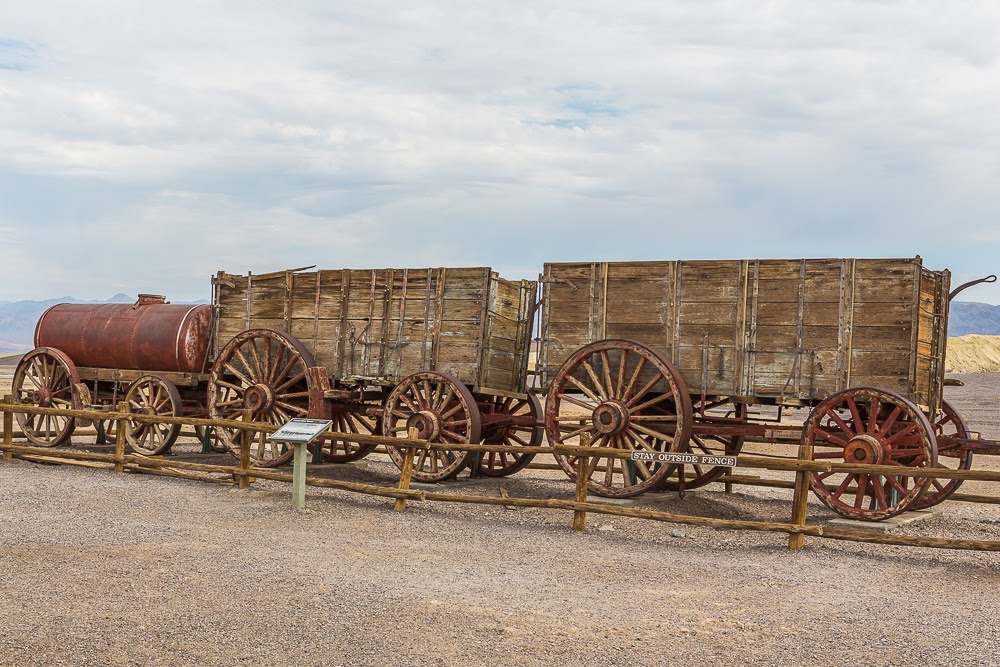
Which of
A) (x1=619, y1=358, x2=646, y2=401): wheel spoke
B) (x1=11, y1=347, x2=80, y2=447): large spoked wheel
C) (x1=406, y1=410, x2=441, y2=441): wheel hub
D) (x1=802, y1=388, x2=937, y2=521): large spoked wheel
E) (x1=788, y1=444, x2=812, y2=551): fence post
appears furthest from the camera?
(x1=11, y1=347, x2=80, y2=447): large spoked wheel

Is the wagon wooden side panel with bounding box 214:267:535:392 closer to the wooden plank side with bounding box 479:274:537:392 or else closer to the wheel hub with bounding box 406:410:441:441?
the wooden plank side with bounding box 479:274:537:392

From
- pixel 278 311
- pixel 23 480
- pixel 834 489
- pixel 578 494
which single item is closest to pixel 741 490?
pixel 834 489

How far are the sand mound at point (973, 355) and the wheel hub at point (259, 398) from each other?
58.7 meters

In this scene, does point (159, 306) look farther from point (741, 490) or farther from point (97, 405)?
point (741, 490)

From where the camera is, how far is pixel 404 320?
48.6ft

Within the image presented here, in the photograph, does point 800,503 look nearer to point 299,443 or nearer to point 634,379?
point 634,379

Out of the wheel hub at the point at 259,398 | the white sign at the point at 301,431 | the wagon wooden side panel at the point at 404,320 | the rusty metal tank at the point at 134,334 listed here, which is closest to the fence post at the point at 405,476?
the white sign at the point at 301,431

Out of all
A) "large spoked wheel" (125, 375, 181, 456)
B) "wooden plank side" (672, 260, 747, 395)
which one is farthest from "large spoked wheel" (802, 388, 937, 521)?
"large spoked wheel" (125, 375, 181, 456)

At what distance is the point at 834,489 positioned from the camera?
12.3 metres

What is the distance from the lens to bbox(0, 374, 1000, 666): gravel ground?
6.48m

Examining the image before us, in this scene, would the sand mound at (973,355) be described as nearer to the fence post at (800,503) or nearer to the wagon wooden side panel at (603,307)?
the wagon wooden side panel at (603,307)

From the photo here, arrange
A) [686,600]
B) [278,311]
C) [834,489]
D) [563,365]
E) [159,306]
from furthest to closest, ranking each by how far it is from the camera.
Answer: [159,306], [278,311], [563,365], [834,489], [686,600]

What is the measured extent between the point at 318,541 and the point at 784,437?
562cm

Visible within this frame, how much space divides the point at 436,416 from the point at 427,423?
15 cm
